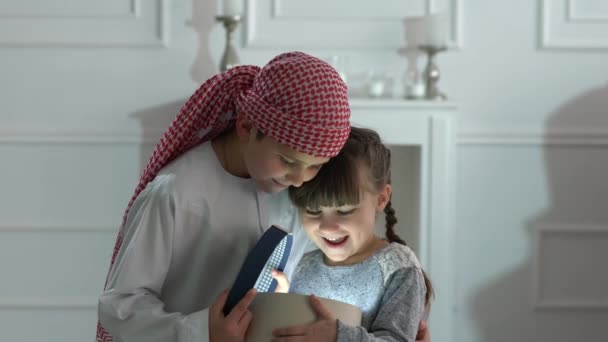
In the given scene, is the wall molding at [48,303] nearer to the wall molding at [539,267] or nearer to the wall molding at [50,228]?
the wall molding at [50,228]

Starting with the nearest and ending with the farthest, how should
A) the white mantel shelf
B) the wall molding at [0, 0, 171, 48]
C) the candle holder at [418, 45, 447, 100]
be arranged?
the white mantel shelf
the candle holder at [418, 45, 447, 100]
the wall molding at [0, 0, 171, 48]

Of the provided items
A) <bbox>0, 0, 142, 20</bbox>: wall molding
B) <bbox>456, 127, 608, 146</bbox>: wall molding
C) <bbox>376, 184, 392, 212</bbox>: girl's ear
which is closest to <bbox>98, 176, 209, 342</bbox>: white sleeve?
<bbox>376, 184, 392, 212</bbox>: girl's ear

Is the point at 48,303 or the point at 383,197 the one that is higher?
the point at 383,197

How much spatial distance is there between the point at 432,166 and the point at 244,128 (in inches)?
62.5

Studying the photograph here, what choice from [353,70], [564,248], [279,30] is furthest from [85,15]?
[564,248]

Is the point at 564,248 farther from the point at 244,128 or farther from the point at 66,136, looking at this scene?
the point at 244,128

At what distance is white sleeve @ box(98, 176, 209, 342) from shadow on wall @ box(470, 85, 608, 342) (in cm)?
199

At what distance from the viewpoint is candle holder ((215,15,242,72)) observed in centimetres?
319

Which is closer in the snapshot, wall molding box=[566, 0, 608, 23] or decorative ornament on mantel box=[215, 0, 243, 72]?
decorative ornament on mantel box=[215, 0, 243, 72]

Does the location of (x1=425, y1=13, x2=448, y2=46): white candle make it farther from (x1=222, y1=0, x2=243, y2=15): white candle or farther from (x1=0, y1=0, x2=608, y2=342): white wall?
(x1=222, y1=0, x2=243, y2=15): white candle

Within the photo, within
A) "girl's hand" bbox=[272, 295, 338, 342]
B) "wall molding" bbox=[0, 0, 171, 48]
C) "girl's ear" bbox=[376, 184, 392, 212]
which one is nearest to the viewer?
"girl's hand" bbox=[272, 295, 338, 342]

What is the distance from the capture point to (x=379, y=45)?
11.0ft

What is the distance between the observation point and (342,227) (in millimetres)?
1728

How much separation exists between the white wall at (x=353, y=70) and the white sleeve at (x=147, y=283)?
170cm
